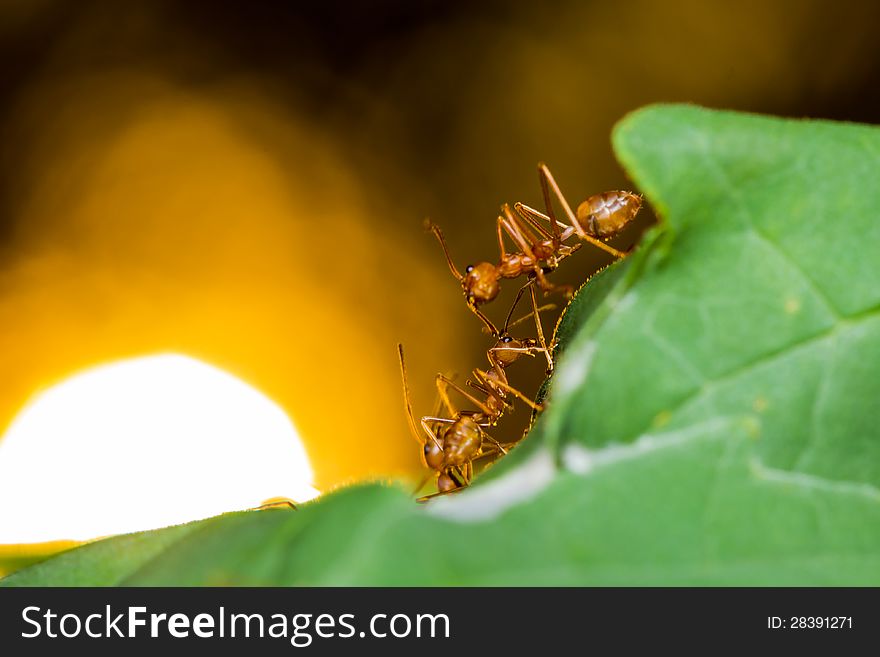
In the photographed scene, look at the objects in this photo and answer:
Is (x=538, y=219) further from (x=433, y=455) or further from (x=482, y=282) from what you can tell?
(x=433, y=455)

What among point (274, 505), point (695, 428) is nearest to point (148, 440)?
point (274, 505)

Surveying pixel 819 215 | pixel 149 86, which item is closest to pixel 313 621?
pixel 819 215

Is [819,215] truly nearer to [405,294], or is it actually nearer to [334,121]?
[405,294]

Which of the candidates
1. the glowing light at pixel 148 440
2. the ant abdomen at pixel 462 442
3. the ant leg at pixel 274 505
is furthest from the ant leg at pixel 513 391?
the glowing light at pixel 148 440

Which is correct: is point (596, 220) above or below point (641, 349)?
Result: above

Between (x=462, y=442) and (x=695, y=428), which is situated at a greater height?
(x=462, y=442)
